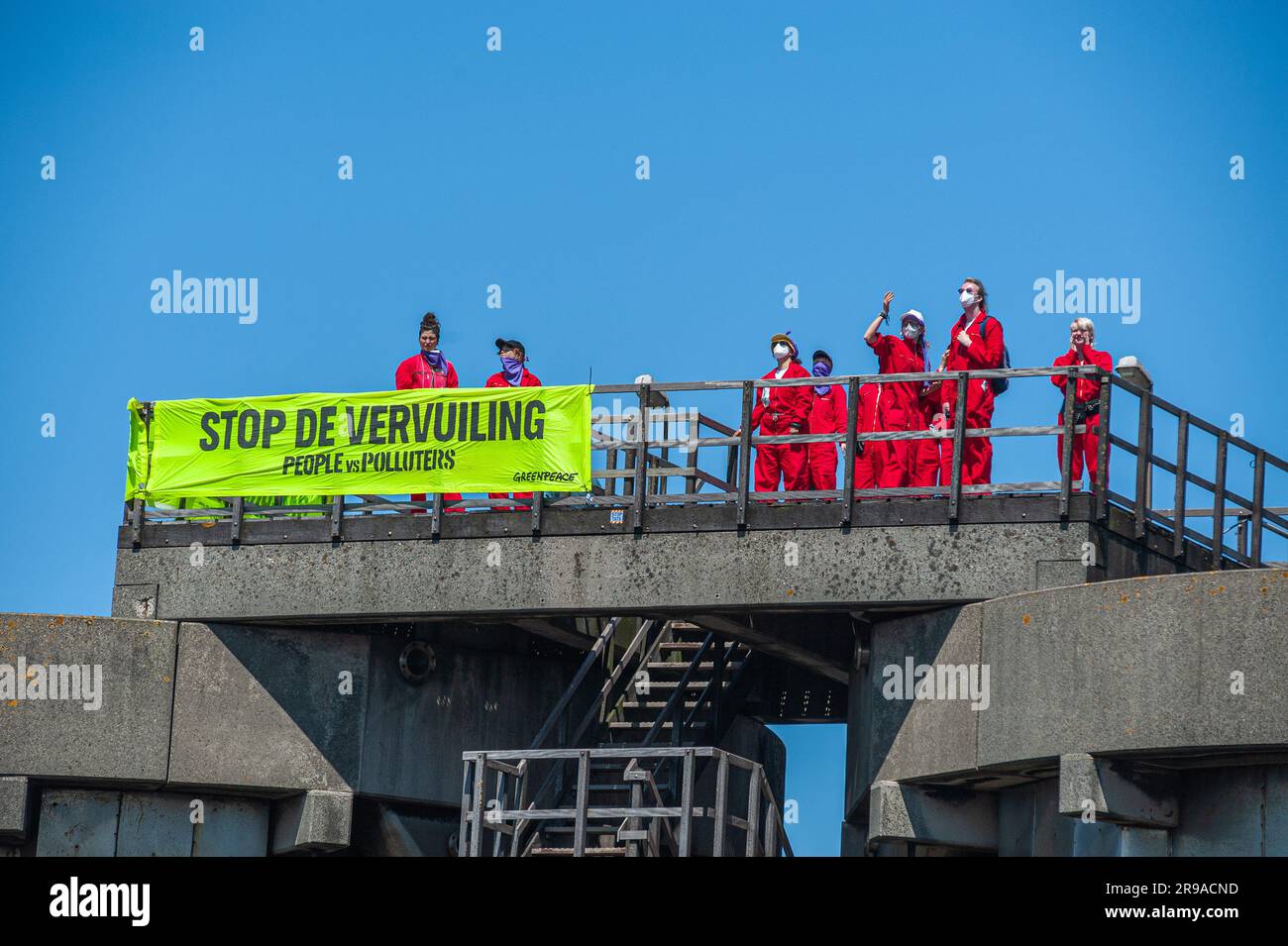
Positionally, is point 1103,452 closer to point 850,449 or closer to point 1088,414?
point 1088,414

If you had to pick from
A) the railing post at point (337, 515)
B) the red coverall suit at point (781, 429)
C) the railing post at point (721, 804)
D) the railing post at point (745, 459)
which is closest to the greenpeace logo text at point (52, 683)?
the railing post at point (337, 515)

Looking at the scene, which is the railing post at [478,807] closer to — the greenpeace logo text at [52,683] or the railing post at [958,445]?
the greenpeace logo text at [52,683]

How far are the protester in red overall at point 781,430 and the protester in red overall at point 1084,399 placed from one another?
2439 mm

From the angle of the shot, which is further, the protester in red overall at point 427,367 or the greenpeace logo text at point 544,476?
the protester in red overall at point 427,367

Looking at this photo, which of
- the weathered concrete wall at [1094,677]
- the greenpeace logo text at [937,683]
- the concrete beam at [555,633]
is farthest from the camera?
the concrete beam at [555,633]

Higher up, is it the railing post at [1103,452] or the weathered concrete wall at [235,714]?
the railing post at [1103,452]

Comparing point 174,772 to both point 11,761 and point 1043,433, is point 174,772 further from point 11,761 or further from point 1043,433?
point 1043,433

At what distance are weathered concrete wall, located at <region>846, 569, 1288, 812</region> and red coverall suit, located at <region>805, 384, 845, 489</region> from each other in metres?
1.96

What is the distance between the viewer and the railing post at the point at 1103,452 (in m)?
20.3

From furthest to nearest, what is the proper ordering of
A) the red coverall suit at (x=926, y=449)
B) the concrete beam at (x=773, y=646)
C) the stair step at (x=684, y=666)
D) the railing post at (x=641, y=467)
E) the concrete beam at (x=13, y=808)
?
the stair step at (x=684, y=666) → the concrete beam at (x=773, y=646) → the concrete beam at (x=13, y=808) → the red coverall suit at (x=926, y=449) → the railing post at (x=641, y=467)

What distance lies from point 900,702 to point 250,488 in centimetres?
676

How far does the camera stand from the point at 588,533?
862 inches
